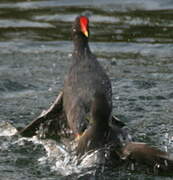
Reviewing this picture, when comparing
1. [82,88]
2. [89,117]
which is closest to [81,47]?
[82,88]

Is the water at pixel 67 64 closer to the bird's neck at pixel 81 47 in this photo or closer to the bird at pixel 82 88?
the bird at pixel 82 88

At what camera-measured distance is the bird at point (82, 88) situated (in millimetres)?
6395

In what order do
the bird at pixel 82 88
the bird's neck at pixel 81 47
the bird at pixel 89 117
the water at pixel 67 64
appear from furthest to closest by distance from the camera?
the bird's neck at pixel 81 47
the bird at pixel 82 88
the water at pixel 67 64
the bird at pixel 89 117

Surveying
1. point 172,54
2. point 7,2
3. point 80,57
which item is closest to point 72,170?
point 80,57

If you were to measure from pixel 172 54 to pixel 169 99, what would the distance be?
2.02 m

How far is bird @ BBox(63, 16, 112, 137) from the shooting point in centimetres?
639

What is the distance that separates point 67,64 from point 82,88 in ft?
9.33

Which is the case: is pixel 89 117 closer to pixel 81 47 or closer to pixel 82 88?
pixel 82 88

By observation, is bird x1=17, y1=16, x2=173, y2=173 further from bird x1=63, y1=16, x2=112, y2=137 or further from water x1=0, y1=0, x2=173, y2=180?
water x1=0, y1=0, x2=173, y2=180

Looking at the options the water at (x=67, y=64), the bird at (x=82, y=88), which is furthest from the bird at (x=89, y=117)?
the water at (x=67, y=64)

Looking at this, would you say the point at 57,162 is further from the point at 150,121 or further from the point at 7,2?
the point at 7,2

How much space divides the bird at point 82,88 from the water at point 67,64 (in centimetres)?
42

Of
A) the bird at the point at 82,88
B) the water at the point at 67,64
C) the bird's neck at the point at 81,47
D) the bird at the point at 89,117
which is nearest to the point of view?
the bird at the point at 89,117

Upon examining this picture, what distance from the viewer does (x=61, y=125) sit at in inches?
268
